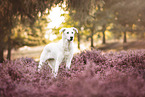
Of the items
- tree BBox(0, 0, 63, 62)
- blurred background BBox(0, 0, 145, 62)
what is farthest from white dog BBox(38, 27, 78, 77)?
tree BBox(0, 0, 63, 62)

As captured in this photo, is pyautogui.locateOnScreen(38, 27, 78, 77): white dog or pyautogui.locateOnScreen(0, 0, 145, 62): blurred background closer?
pyautogui.locateOnScreen(38, 27, 78, 77): white dog

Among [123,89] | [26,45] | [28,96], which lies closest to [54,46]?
[28,96]

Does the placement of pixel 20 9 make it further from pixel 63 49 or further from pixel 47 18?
pixel 47 18

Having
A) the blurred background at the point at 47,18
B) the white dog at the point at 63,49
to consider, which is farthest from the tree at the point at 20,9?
the white dog at the point at 63,49

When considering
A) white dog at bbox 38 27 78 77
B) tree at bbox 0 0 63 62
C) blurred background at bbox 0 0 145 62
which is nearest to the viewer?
white dog at bbox 38 27 78 77

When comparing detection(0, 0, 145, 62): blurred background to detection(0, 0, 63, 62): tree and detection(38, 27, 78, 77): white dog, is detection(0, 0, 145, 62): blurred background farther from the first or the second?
detection(38, 27, 78, 77): white dog

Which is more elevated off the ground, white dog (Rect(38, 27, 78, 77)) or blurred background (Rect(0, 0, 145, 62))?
blurred background (Rect(0, 0, 145, 62))

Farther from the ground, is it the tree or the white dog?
the tree

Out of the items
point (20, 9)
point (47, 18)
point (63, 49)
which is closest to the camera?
point (63, 49)

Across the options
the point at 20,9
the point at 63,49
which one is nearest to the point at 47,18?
the point at 20,9

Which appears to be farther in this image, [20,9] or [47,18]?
[47,18]

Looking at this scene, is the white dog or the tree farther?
the tree

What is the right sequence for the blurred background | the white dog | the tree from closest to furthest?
1. the white dog
2. the tree
3. the blurred background

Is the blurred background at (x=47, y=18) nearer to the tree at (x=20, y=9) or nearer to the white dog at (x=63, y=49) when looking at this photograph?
the tree at (x=20, y=9)
